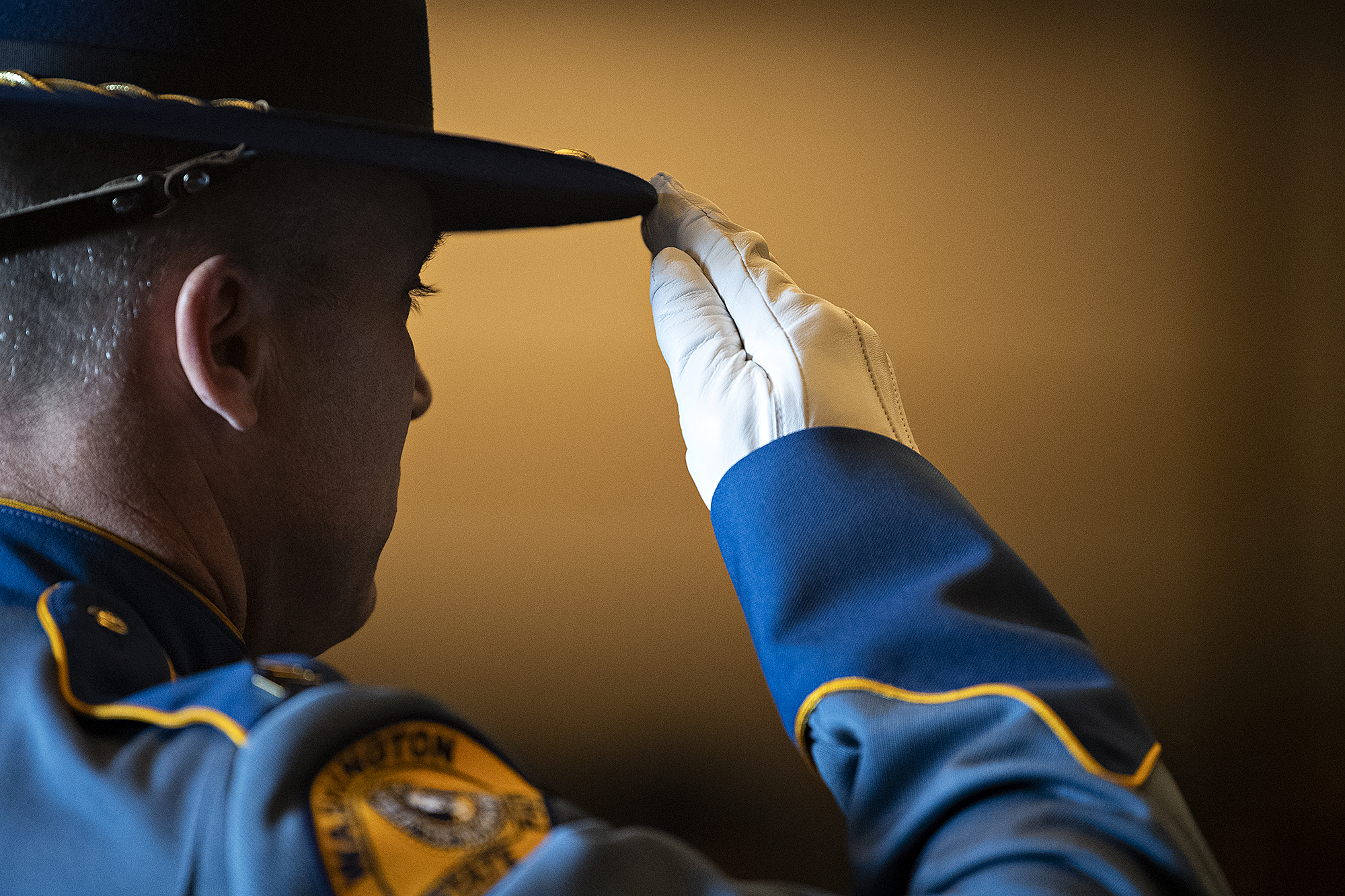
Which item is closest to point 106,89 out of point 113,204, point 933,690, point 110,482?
point 113,204

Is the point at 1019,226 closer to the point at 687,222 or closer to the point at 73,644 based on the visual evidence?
the point at 687,222

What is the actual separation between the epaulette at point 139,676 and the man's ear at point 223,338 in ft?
0.32

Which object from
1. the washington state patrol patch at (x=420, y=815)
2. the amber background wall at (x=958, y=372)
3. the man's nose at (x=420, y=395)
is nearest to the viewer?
the washington state patrol patch at (x=420, y=815)

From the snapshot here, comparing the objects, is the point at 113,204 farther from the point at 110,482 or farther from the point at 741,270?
the point at 741,270

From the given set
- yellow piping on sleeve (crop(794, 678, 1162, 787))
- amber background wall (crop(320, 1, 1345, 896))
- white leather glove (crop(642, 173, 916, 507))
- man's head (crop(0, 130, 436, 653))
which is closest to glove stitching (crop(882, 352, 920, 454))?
white leather glove (crop(642, 173, 916, 507))

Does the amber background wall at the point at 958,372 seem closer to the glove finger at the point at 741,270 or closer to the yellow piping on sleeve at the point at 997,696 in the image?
the glove finger at the point at 741,270

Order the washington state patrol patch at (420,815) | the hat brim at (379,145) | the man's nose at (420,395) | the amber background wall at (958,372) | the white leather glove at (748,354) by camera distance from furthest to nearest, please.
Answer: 1. the amber background wall at (958,372)
2. the man's nose at (420,395)
3. the white leather glove at (748,354)
4. the hat brim at (379,145)
5. the washington state patrol patch at (420,815)

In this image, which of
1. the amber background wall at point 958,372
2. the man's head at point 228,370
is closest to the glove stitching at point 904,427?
the man's head at point 228,370

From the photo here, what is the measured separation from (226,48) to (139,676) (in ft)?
0.87

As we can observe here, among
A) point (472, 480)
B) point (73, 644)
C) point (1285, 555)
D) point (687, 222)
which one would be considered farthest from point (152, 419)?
point (1285, 555)

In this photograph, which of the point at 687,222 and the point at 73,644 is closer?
the point at 73,644

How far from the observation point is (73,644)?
0.93ft

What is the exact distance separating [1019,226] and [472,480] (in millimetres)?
884

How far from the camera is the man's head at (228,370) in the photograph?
38 cm
